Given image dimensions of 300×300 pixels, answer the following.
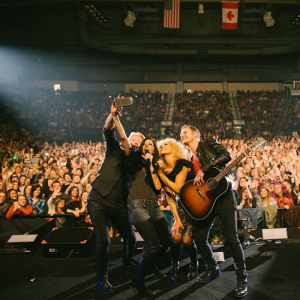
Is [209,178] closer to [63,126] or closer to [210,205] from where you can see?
[210,205]

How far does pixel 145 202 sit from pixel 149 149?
0.48m

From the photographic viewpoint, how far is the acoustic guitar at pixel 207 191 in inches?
110

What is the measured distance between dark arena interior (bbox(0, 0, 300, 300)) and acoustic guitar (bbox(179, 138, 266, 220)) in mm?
10

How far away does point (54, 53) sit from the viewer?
2177 centimetres

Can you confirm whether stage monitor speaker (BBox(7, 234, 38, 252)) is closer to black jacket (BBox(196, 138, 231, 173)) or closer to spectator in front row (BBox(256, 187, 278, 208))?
black jacket (BBox(196, 138, 231, 173))

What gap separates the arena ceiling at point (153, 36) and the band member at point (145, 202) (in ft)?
58.8

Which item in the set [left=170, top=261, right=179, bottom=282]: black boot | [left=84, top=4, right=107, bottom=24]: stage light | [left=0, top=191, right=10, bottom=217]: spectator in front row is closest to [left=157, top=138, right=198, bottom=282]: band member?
[left=170, top=261, right=179, bottom=282]: black boot

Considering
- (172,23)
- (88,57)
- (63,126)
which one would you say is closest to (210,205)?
(172,23)

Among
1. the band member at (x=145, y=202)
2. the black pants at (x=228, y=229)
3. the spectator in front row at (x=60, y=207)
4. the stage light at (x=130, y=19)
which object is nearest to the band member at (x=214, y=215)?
the black pants at (x=228, y=229)

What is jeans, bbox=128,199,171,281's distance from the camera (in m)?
2.73

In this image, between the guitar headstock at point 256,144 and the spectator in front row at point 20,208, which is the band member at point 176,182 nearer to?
the guitar headstock at point 256,144

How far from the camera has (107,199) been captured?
9.66 feet

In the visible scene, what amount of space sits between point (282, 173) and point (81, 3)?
51.7 feet

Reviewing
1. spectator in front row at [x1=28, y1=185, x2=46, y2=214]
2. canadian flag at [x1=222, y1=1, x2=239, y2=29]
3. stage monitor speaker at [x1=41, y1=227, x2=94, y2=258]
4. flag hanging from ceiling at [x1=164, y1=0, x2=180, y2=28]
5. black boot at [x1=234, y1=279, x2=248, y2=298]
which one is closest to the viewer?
black boot at [x1=234, y1=279, x2=248, y2=298]
